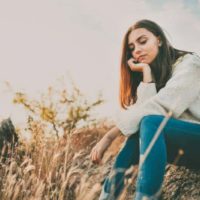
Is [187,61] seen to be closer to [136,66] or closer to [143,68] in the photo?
[143,68]

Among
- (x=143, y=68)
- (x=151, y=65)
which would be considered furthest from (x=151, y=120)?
(x=151, y=65)

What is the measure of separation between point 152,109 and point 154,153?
1.51 ft

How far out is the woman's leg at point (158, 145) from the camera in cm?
232

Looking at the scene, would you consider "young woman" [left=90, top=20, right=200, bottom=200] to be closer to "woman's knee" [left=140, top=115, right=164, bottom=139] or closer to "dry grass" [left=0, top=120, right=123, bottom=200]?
"woman's knee" [left=140, top=115, right=164, bottom=139]

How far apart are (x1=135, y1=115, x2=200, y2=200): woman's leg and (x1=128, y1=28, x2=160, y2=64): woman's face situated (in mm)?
944

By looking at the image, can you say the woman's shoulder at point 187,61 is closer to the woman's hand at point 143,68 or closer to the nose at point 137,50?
the woman's hand at point 143,68

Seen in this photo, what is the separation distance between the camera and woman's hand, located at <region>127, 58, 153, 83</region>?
3.33m

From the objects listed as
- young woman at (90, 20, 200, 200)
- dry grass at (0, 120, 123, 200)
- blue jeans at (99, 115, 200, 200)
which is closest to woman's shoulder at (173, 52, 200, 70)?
young woman at (90, 20, 200, 200)

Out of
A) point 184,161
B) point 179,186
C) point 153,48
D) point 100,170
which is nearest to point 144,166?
point 184,161

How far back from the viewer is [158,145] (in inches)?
97.5

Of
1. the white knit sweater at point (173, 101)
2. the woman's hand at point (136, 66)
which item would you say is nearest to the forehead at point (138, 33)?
the woman's hand at point (136, 66)

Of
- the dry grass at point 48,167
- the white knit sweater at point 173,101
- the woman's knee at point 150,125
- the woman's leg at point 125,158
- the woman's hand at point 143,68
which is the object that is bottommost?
the dry grass at point 48,167

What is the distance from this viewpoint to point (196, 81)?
3031mm

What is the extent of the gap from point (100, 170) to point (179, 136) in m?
2.20
